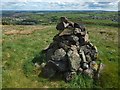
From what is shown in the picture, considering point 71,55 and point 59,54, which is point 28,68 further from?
point 71,55

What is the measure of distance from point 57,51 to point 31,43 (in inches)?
422

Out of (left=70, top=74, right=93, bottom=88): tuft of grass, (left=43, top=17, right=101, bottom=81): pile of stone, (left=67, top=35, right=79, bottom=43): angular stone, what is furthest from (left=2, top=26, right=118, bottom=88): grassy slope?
(left=67, top=35, right=79, bottom=43): angular stone

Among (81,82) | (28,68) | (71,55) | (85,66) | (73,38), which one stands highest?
(73,38)

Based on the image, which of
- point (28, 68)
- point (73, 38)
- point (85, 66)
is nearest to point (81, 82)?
point (85, 66)

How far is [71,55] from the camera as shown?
29500 millimetres

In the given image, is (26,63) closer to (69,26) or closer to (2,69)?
(2,69)

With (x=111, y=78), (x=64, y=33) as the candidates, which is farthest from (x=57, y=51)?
(x=111, y=78)

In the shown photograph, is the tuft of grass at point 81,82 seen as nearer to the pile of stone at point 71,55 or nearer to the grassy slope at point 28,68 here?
the pile of stone at point 71,55

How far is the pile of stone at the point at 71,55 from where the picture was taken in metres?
29.0

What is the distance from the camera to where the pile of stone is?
29.0 m

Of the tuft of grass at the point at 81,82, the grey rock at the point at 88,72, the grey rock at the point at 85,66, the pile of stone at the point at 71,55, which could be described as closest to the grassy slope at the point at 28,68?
the tuft of grass at the point at 81,82

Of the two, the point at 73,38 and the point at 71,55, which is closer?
the point at 71,55

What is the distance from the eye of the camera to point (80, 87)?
27.6m

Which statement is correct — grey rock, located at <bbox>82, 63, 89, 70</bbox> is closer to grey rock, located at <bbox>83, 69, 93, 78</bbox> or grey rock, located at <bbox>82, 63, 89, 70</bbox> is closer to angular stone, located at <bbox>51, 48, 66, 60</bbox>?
grey rock, located at <bbox>83, 69, 93, 78</bbox>
